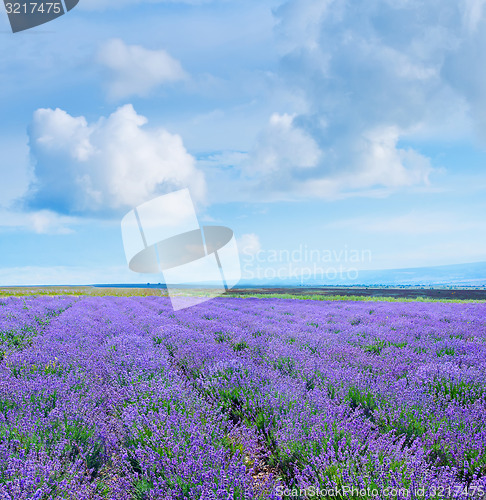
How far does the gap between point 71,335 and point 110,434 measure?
377 cm

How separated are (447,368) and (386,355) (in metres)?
0.93

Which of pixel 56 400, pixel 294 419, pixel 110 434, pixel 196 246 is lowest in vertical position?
pixel 294 419

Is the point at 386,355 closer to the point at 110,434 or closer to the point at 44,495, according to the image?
the point at 110,434

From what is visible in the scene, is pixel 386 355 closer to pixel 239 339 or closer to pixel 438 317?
pixel 239 339

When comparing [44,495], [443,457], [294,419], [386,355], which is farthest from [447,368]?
[44,495]

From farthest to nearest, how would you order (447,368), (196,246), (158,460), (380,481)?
(196,246) < (447,368) < (158,460) < (380,481)

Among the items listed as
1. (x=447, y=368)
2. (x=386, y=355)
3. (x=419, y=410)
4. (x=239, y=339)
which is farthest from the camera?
(x=239, y=339)

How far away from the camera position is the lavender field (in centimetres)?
182

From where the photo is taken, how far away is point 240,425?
2.85 meters

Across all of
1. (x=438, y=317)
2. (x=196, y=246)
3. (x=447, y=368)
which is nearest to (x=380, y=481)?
(x=447, y=368)

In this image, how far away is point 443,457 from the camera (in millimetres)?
2227

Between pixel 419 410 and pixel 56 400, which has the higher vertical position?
pixel 56 400

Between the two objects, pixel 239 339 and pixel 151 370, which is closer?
pixel 151 370

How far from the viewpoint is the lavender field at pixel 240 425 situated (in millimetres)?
1823
